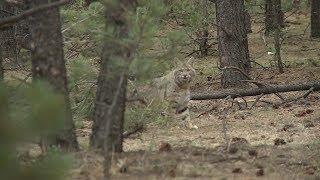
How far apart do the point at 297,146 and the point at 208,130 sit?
220 cm

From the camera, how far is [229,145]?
762cm

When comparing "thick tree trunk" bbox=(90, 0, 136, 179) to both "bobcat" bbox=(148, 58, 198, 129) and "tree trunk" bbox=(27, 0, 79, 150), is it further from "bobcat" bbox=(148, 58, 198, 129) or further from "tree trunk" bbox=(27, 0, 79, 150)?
"bobcat" bbox=(148, 58, 198, 129)

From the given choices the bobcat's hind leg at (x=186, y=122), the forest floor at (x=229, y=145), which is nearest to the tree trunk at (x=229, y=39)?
the forest floor at (x=229, y=145)

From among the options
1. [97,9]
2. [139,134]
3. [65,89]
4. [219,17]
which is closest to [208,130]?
[139,134]

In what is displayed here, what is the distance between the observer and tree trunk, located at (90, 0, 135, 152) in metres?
5.82

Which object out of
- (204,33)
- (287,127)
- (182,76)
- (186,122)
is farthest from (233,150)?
(204,33)

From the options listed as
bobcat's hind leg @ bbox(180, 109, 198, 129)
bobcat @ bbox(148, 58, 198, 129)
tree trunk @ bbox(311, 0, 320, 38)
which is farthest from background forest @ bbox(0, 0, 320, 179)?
tree trunk @ bbox(311, 0, 320, 38)

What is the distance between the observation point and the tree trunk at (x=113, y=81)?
582cm

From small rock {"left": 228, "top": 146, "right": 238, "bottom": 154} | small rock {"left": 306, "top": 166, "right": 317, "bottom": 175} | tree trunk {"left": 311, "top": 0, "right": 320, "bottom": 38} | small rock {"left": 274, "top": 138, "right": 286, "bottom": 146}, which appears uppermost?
tree trunk {"left": 311, "top": 0, "right": 320, "bottom": 38}

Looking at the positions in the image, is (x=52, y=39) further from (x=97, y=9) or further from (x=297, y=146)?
(x=297, y=146)

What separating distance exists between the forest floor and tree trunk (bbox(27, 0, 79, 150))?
2.25 feet

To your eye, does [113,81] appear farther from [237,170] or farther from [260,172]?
[260,172]

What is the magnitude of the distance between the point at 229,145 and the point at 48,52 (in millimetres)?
2618

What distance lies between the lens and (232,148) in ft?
24.9
